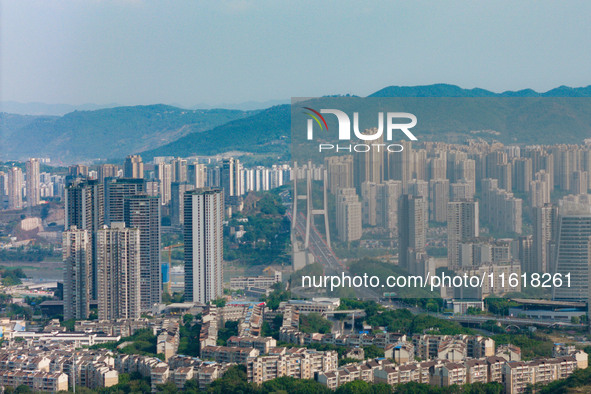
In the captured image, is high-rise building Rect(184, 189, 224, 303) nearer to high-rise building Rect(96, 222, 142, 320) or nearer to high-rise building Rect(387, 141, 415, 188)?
high-rise building Rect(96, 222, 142, 320)

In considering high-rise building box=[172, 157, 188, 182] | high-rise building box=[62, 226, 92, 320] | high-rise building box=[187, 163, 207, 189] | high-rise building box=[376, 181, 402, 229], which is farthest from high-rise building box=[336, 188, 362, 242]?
high-rise building box=[172, 157, 188, 182]

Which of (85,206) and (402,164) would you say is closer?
(402,164)

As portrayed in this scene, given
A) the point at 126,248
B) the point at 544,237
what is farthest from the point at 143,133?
the point at 544,237

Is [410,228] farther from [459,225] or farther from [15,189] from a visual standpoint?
[15,189]

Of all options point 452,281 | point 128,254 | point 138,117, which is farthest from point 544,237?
point 138,117

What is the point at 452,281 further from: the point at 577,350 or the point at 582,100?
the point at 582,100

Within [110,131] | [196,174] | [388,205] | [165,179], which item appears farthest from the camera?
[110,131]

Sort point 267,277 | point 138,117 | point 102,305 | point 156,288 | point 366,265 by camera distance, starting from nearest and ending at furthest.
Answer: point 366,265 < point 102,305 < point 156,288 < point 267,277 < point 138,117
